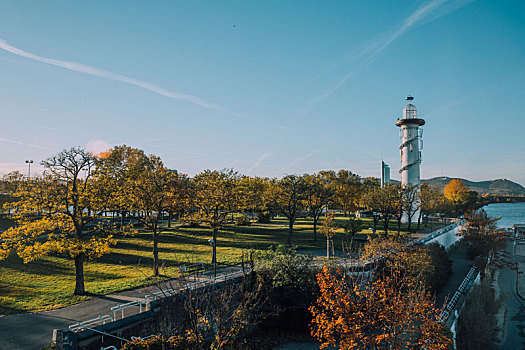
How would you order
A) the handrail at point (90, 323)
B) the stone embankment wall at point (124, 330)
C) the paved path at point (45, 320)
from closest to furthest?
1. the stone embankment wall at point (124, 330)
2. the paved path at point (45, 320)
3. the handrail at point (90, 323)

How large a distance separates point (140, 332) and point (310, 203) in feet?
99.1

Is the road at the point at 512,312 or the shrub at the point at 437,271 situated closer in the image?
the road at the point at 512,312

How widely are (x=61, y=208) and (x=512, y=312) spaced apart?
37431 mm

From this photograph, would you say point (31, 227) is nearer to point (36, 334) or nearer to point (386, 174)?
point (36, 334)

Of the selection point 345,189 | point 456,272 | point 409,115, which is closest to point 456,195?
point 409,115

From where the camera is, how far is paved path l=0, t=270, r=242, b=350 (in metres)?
11.9

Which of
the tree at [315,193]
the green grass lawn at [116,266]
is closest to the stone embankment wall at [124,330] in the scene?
the green grass lawn at [116,266]

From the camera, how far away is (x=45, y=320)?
13.7 metres

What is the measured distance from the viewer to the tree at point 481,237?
133ft

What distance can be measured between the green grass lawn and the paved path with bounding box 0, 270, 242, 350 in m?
0.85

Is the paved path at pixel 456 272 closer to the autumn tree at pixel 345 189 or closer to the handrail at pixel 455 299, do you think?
the handrail at pixel 455 299

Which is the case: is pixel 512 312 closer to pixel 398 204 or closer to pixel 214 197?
pixel 398 204

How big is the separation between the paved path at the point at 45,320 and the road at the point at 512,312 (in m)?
24.9

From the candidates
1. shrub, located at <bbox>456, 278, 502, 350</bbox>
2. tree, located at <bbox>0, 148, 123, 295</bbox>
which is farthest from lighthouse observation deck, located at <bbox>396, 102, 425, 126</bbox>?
tree, located at <bbox>0, 148, 123, 295</bbox>
